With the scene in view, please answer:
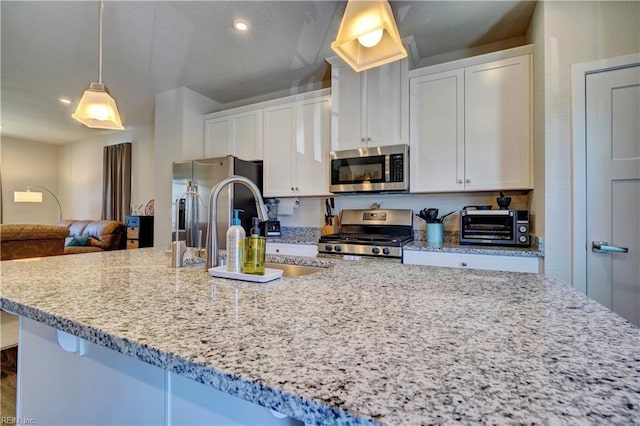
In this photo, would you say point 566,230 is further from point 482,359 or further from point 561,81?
point 482,359

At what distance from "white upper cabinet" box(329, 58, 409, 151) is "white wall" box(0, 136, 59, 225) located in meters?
7.37

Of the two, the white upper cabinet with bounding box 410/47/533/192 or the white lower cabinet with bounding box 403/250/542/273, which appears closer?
the white lower cabinet with bounding box 403/250/542/273

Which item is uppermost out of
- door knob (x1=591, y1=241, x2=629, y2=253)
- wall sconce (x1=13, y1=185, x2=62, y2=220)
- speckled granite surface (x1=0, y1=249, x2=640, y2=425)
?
wall sconce (x1=13, y1=185, x2=62, y2=220)

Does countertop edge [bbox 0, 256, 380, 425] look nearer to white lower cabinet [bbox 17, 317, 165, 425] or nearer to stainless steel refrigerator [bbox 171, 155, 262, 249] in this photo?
white lower cabinet [bbox 17, 317, 165, 425]

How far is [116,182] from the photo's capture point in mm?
5785

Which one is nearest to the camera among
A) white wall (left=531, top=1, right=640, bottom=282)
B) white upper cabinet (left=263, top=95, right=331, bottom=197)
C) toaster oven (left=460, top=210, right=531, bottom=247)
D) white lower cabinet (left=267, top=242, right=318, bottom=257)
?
white wall (left=531, top=1, right=640, bottom=282)

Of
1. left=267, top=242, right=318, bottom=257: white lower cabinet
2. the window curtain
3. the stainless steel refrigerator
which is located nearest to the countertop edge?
left=267, top=242, right=318, bottom=257: white lower cabinet

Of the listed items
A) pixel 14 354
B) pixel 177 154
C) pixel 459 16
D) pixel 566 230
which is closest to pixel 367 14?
pixel 459 16

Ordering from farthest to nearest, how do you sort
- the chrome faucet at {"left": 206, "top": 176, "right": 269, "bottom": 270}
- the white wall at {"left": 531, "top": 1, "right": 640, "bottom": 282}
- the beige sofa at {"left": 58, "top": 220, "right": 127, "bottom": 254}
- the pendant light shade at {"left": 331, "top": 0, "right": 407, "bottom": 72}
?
the beige sofa at {"left": 58, "top": 220, "right": 127, "bottom": 254}, the white wall at {"left": 531, "top": 1, "right": 640, "bottom": 282}, the pendant light shade at {"left": 331, "top": 0, "right": 407, "bottom": 72}, the chrome faucet at {"left": 206, "top": 176, "right": 269, "bottom": 270}

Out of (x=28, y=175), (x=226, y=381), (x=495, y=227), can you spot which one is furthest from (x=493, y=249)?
(x=28, y=175)

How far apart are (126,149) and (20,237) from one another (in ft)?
10.9

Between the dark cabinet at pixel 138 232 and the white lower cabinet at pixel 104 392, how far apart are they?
393cm

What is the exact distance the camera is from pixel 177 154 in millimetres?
3703

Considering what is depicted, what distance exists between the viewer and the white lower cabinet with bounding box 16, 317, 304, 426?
1.91 ft
